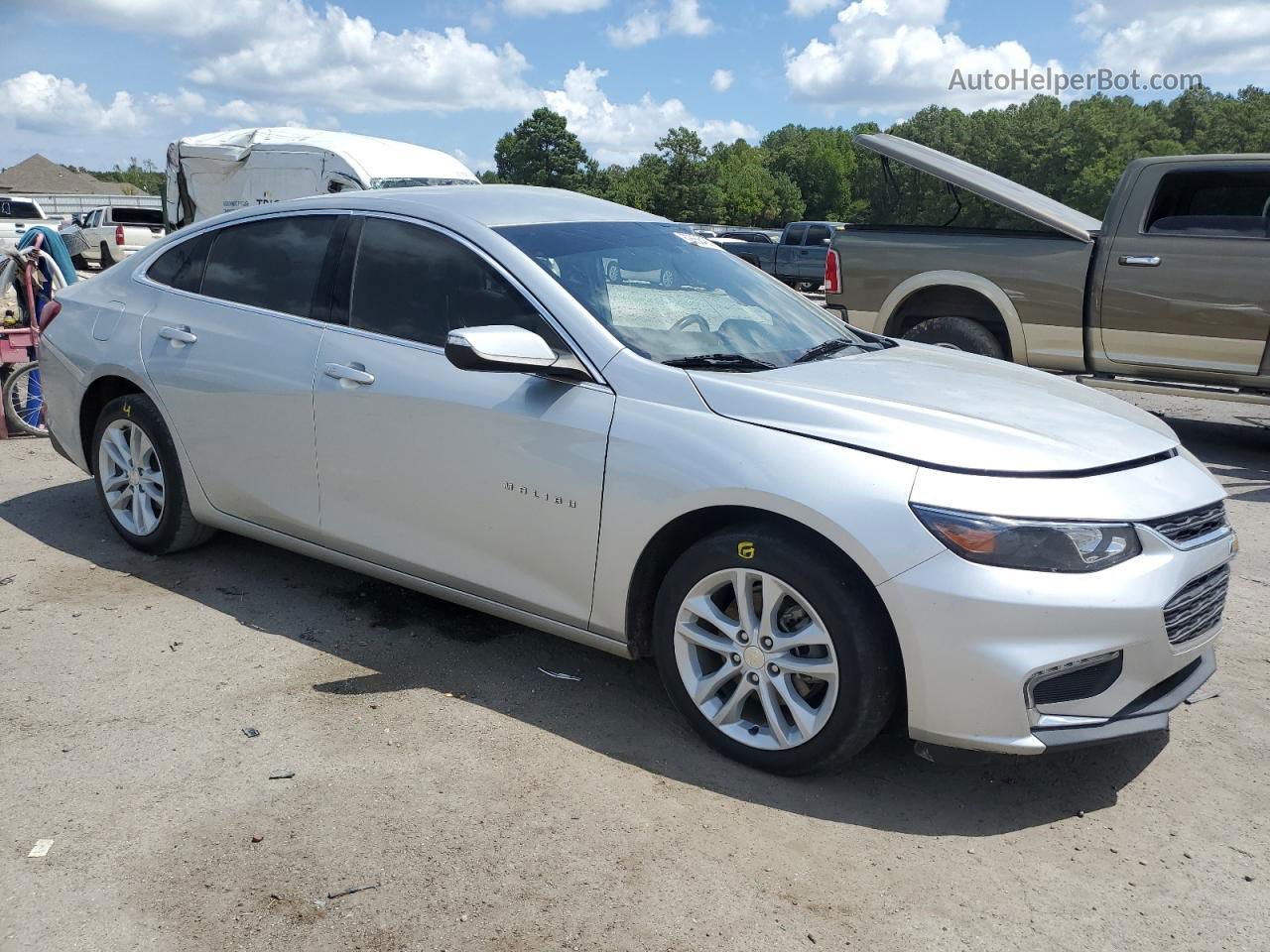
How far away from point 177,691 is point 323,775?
92 cm

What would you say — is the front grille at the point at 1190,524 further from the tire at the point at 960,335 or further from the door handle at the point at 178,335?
the tire at the point at 960,335

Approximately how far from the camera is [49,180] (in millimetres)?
95188

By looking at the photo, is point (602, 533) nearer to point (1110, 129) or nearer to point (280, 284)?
point (280, 284)

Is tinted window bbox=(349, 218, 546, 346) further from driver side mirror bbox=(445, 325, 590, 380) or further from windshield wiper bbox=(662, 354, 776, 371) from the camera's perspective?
windshield wiper bbox=(662, 354, 776, 371)

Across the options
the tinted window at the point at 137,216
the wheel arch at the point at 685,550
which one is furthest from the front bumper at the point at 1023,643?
the tinted window at the point at 137,216

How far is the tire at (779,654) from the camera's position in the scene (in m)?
3.09

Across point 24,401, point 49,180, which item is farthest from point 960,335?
point 49,180

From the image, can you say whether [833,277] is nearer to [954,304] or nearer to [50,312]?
[954,304]

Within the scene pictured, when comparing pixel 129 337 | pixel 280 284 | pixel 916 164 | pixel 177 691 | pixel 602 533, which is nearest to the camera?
pixel 602 533

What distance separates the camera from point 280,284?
453 cm

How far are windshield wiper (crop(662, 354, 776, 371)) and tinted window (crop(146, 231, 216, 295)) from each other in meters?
2.50

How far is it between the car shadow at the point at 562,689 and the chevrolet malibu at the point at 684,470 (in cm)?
19

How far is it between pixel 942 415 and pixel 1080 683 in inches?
34.2

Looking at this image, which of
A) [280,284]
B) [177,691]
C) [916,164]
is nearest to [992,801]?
[177,691]
